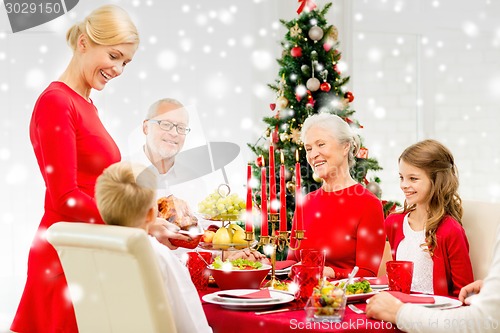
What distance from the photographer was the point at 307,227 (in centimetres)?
291

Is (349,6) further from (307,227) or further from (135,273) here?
(135,273)

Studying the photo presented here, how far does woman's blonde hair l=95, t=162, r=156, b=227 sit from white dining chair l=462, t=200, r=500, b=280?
137 centimetres

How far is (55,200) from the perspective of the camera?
200 cm

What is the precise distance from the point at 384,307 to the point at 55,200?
3.31ft

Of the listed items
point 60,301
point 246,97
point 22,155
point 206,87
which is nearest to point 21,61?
point 22,155

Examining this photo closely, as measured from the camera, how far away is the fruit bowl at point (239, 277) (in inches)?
87.6

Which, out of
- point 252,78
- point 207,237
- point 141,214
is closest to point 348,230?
point 207,237

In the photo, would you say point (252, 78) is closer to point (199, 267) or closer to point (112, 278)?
point (199, 267)

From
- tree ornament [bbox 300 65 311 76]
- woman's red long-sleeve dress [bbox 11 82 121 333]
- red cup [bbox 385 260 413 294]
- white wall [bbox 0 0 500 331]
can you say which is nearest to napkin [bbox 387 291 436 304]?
red cup [bbox 385 260 413 294]

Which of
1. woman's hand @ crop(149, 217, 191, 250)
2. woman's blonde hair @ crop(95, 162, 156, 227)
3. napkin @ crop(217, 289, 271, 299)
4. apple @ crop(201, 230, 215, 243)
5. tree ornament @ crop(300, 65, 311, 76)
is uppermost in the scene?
tree ornament @ crop(300, 65, 311, 76)

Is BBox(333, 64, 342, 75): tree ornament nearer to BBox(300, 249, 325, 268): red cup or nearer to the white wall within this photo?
the white wall

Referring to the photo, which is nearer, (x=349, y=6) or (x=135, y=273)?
(x=135, y=273)

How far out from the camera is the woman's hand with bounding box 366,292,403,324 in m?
1.82

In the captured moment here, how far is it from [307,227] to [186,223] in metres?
0.82
